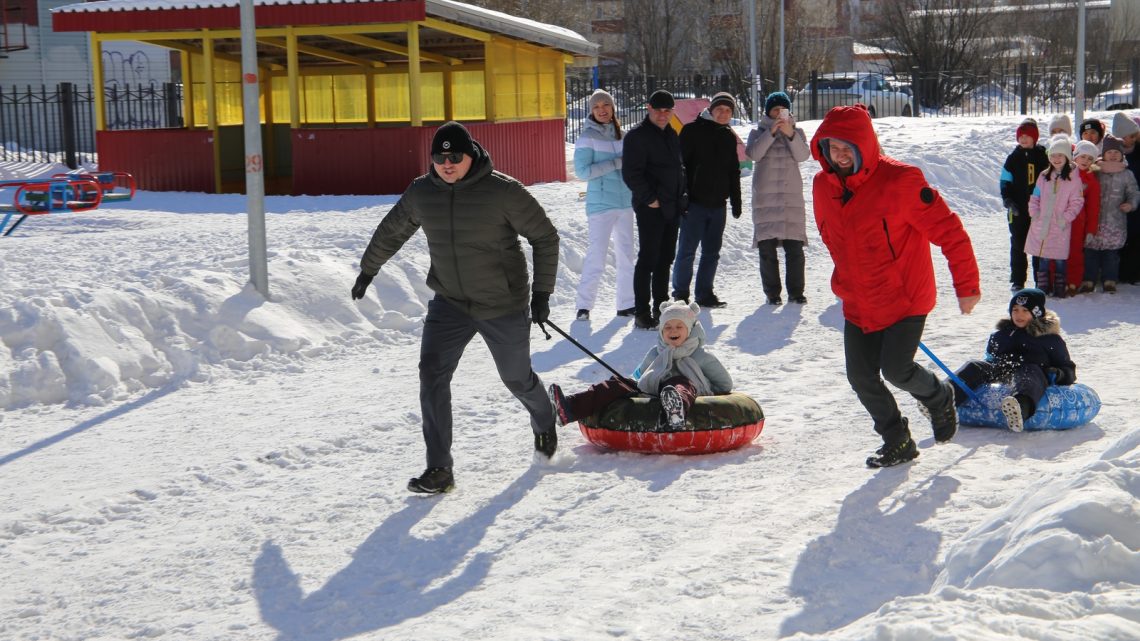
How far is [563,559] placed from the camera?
17.3 ft

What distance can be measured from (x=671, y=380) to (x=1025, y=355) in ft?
6.14

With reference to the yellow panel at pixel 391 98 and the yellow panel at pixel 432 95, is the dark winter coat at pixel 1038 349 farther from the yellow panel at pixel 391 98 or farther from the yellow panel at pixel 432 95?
the yellow panel at pixel 391 98

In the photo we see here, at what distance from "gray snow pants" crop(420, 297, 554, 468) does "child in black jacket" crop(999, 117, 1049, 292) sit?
6.42 meters

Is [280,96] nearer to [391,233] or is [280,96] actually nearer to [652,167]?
[652,167]

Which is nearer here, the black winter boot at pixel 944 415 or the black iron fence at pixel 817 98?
the black winter boot at pixel 944 415

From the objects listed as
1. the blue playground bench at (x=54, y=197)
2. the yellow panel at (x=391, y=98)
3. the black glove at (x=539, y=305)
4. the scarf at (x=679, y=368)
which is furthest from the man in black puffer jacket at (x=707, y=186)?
the yellow panel at (x=391, y=98)

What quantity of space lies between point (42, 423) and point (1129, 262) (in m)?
8.77

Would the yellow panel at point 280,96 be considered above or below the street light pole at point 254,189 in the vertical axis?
above

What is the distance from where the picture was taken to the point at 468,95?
66.9ft

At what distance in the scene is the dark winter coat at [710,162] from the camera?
10.9 m

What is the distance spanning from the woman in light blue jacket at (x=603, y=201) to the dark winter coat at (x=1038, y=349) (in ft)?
12.7

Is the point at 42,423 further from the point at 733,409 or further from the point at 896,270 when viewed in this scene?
the point at 896,270

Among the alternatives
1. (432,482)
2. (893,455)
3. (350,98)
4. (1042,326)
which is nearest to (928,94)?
(350,98)

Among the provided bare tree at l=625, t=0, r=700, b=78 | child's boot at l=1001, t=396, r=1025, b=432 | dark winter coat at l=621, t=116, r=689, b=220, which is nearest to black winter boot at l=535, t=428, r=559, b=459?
child's boot at l=1001, t=396, r=1025, b=432
